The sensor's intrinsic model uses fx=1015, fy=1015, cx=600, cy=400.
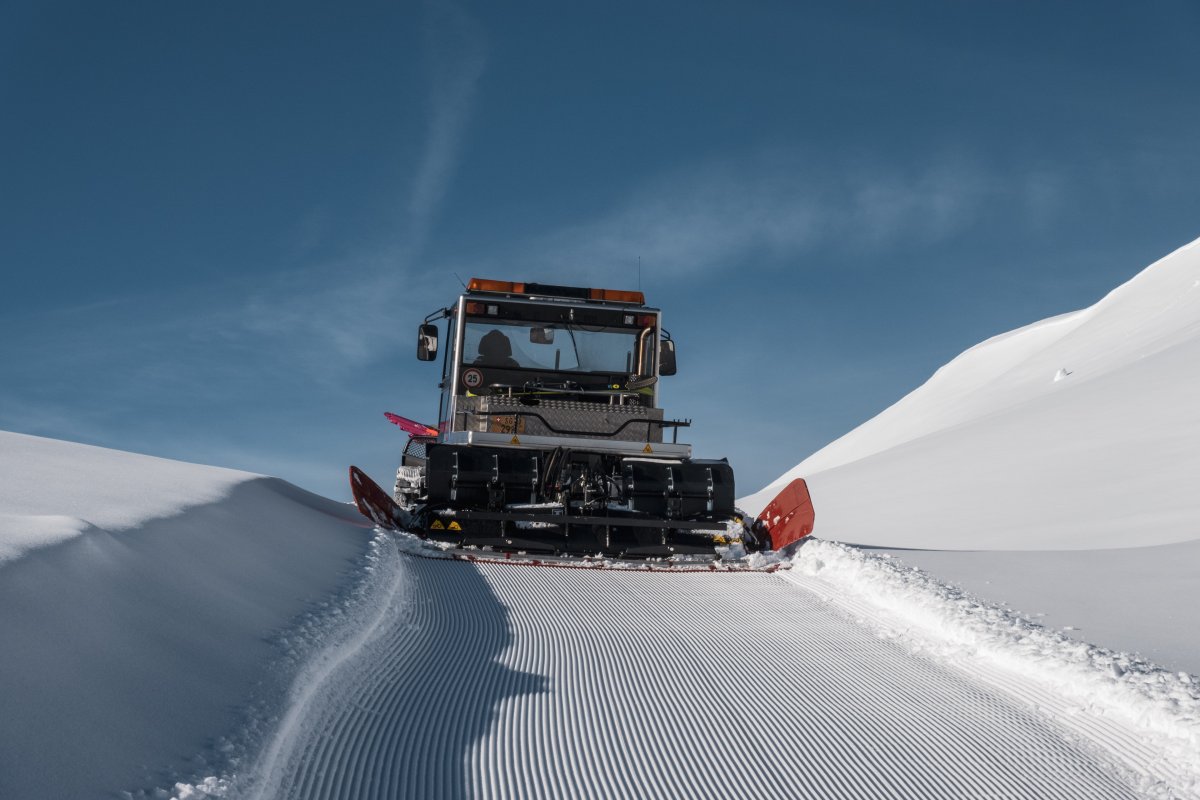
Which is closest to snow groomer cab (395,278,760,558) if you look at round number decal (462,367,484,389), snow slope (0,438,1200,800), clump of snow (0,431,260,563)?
round number decal (462,367,484,389)

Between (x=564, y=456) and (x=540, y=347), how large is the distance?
160 cm

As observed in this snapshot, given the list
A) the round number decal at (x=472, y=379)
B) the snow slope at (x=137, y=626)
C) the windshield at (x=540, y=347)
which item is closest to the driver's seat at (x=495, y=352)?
the windshield at (x=540, y=347)

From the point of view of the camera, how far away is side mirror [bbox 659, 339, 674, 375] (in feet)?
32.8

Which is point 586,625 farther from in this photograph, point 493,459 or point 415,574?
point 493,459

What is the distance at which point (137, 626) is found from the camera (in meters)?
3.37

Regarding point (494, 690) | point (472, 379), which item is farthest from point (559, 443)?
point (494, 690)

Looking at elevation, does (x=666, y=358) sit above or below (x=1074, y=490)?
above

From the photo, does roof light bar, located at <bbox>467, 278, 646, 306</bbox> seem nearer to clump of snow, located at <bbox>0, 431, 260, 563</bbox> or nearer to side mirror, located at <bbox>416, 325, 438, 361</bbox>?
side mirror, located at <bbox>416, 325, 438, 361</bbox>

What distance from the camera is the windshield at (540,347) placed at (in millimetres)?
10117

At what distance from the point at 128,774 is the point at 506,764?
3.77 feet

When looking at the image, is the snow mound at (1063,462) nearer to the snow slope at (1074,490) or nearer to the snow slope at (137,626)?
the snow slope at (1074,490)

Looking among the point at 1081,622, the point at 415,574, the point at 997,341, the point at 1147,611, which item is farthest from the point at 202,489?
the point at 997,341

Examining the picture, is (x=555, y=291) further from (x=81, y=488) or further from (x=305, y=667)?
(x=305, y=667)

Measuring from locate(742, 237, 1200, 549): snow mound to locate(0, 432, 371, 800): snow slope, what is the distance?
30.4 feet
